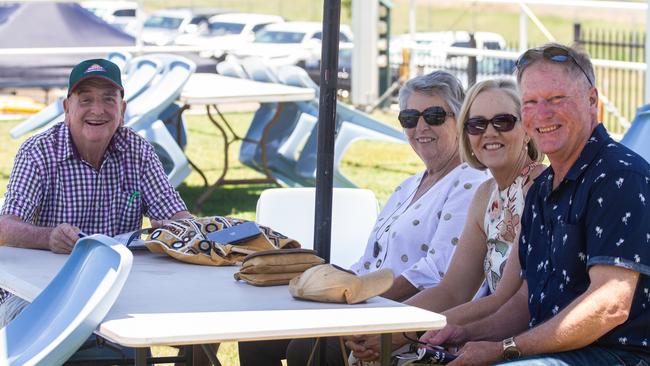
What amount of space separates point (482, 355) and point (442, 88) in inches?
51.1

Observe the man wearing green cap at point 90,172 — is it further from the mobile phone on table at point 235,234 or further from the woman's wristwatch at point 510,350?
the woman's wristwatch at point 510,350

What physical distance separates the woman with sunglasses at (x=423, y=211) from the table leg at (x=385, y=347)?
2.73 feet

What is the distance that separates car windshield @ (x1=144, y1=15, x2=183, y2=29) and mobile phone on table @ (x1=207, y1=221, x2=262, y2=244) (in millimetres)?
22975

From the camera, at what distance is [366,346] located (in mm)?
3252

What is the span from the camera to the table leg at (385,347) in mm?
2748

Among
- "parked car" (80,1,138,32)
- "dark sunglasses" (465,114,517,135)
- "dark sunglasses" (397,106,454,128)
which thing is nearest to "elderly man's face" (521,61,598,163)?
"dark sunglasses" (465,114,517,135)

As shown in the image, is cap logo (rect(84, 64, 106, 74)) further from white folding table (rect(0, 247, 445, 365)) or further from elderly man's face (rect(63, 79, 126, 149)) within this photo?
white folding table (rect(0, 247, 445, 365))

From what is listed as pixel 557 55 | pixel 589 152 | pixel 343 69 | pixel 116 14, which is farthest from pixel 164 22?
pixel 589 152

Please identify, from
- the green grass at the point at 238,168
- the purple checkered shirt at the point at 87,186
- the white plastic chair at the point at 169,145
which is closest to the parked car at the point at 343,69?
the green grass at the point at 238,168

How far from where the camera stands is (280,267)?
3.11 meters

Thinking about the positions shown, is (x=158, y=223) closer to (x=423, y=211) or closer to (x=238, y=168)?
(x=423, y=211)

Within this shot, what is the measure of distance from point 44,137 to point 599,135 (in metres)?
2.02

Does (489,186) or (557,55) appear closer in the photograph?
(557,55)

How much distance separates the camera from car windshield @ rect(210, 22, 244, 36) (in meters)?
24.9
